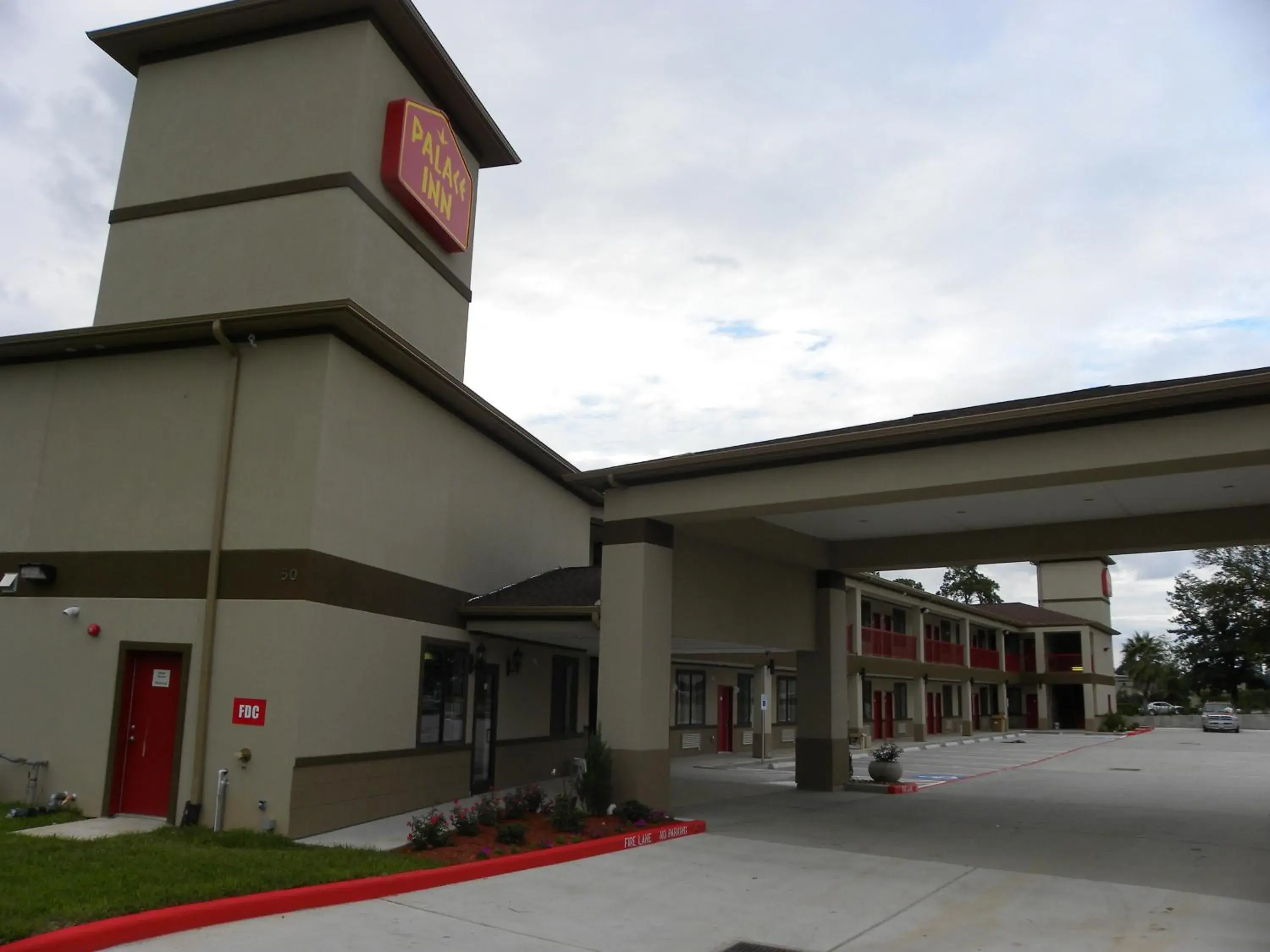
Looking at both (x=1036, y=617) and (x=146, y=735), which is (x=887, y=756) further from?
(x=1036, y=617)

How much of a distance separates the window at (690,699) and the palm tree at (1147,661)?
8060cm

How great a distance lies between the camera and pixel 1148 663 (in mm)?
97375

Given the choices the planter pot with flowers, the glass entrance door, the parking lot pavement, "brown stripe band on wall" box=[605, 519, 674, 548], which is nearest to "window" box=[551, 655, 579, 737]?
the glass entrance door

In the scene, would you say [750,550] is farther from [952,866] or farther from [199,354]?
[199,354]

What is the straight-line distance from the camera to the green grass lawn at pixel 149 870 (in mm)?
7875

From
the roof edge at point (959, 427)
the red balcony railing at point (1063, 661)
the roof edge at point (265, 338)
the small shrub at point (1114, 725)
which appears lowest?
the small shrub at point (1114, 725)

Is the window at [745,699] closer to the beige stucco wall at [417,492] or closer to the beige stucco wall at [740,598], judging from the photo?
the beige stucco wall at [740,598]

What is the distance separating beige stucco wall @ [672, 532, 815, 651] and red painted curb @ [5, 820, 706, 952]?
571cm

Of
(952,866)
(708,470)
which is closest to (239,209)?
(708,470)

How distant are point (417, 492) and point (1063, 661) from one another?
179 feet

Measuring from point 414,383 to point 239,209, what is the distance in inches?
162

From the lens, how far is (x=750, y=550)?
1945cm

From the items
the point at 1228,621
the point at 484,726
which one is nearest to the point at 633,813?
the point at 484,726

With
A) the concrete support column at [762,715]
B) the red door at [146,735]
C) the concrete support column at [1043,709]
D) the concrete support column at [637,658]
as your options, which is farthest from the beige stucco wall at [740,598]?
the concrete support column at [1043,709]
